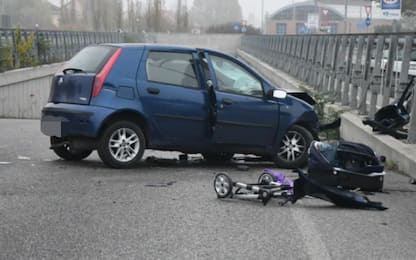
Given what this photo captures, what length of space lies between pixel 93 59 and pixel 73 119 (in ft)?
2.89

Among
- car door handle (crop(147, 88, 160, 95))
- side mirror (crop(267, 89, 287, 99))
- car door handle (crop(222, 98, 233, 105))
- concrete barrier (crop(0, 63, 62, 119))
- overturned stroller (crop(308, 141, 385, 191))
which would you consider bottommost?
concrete barrier (crop(0, 63, 62, 119))

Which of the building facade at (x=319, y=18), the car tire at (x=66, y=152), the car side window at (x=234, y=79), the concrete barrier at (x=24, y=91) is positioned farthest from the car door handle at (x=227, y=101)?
the building facade at (x=319, y=18)

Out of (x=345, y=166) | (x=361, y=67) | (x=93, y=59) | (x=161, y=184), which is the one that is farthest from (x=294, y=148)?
(x=361, y=67)

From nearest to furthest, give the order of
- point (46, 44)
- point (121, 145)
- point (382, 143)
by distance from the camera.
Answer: point (121, 145) → point (382, 143) → point (46, 44)

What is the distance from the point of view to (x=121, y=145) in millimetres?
10320

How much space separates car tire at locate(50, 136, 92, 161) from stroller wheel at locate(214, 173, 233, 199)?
313 cm

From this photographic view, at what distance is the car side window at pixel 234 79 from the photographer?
10.9 m

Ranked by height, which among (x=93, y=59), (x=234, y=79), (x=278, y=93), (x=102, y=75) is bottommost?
(x=278, y=93)

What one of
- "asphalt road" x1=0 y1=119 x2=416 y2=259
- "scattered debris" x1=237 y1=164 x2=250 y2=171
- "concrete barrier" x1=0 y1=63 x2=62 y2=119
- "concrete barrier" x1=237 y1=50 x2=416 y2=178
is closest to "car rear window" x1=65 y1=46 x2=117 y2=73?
"asphalt road" x1=0 y1=119 x2=416 y2=259

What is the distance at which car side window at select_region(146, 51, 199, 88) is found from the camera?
34.7ft

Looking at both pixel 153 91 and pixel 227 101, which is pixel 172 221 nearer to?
pixel 153 91

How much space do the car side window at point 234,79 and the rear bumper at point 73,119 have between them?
1628 mm

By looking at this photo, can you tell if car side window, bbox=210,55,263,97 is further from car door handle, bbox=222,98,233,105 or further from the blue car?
A: car door handle, bbox=222,98,233,105

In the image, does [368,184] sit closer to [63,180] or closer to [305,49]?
[63,180]
